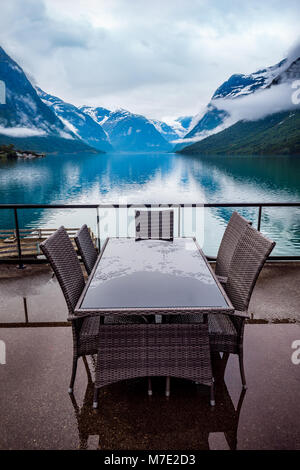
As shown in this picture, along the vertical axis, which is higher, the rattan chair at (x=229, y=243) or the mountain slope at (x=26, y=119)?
the mountain slope at (x=26, y=119)

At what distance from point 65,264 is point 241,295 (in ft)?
4.04

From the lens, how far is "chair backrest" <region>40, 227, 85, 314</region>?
181cm

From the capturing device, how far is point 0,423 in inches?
68.4

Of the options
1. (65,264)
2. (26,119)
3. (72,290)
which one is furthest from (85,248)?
(26,119)

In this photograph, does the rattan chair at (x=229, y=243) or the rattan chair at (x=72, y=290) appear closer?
the rattan chair at (x=72, y=290)

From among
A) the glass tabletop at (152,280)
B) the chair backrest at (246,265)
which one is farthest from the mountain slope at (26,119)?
→ the chair backrest at (246,265)

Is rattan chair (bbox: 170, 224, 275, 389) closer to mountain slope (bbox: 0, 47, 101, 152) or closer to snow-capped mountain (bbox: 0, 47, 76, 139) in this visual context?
mountain slope (bbox: 0, 47, 101, 152)

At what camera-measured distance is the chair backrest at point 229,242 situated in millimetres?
2494

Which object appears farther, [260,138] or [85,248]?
[260,138]

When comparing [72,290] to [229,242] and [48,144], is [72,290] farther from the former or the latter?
[48,144]

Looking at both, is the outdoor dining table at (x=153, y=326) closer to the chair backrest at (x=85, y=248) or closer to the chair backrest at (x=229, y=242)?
the chair backrest at (x=85, y=248)

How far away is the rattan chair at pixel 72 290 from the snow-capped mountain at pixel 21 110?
17817 cm

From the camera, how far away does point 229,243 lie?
2.65 meters
